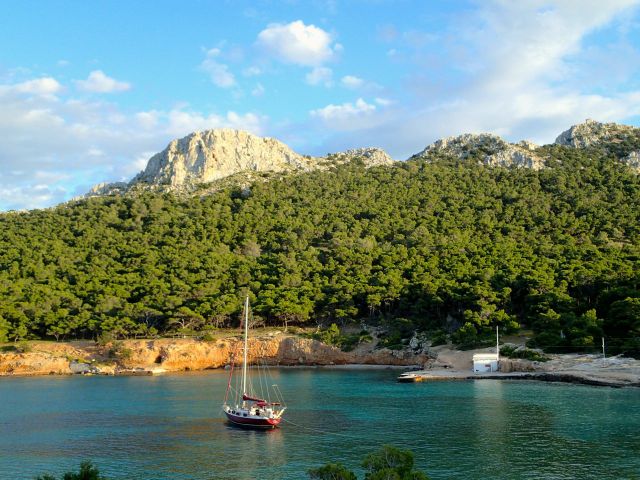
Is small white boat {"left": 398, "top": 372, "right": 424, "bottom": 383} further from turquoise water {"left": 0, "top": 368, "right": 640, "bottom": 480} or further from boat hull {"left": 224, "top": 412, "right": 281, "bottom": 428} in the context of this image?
boat hull {"left": 224, "top": 412, "right": 281, "bottom": 428}

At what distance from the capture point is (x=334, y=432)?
127 feet

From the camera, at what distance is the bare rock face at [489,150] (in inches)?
5645

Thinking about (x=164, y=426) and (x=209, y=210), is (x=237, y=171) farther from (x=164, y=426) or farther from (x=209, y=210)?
(x=164, y=426)

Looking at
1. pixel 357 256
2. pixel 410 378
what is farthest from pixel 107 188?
pixel 410 378

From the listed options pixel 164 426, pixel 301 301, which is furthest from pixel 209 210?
pixel 164 426

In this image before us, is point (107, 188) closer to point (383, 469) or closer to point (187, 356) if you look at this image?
point (187, 356)

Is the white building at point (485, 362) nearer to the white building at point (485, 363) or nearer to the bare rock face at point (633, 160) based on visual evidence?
the white building at point (485, 363)

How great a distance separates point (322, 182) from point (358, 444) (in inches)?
4468

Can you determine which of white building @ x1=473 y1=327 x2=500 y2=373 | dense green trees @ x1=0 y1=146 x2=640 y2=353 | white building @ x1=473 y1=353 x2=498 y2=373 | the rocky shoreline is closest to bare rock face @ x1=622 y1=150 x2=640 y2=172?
dense green trees @ x1=0 y1=146 x2=640 y2=353

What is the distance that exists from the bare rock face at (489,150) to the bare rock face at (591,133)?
1083 cm

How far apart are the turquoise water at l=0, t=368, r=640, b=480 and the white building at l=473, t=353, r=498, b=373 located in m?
6.46

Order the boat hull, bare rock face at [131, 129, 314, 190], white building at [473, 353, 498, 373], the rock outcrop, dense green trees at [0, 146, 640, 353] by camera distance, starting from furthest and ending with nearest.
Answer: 1. bare rock face at [131, 129, 314, 190]
2. dense green trees at [0, 146, 640, 353]
3. the rock outcrop
4. white building at [473, 353, 498, 373]
5. the boat hull

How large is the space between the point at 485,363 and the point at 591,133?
360 feet

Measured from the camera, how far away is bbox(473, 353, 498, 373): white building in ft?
223
